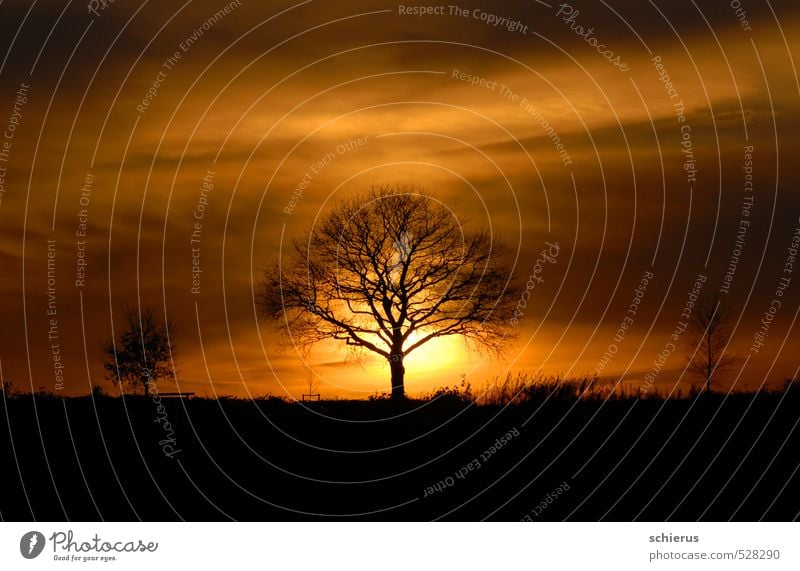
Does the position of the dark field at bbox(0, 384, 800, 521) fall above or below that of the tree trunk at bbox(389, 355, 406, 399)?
below

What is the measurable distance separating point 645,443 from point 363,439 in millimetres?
5697

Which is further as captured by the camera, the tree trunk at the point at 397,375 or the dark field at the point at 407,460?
the tree trunk at the point at 397,375

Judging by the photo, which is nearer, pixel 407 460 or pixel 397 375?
pixel 407 460

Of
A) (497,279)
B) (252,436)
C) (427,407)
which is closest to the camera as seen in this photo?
(252,436)

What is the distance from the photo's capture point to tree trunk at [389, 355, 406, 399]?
29.5m

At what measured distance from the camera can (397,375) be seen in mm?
35500

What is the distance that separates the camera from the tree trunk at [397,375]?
96.8ft

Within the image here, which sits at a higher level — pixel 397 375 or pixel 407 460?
pixel 397 375

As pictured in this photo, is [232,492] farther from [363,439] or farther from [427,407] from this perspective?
[427,407]

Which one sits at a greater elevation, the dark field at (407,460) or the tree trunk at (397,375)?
the tree trunk at (397,375)

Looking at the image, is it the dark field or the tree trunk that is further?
the tree trunk
